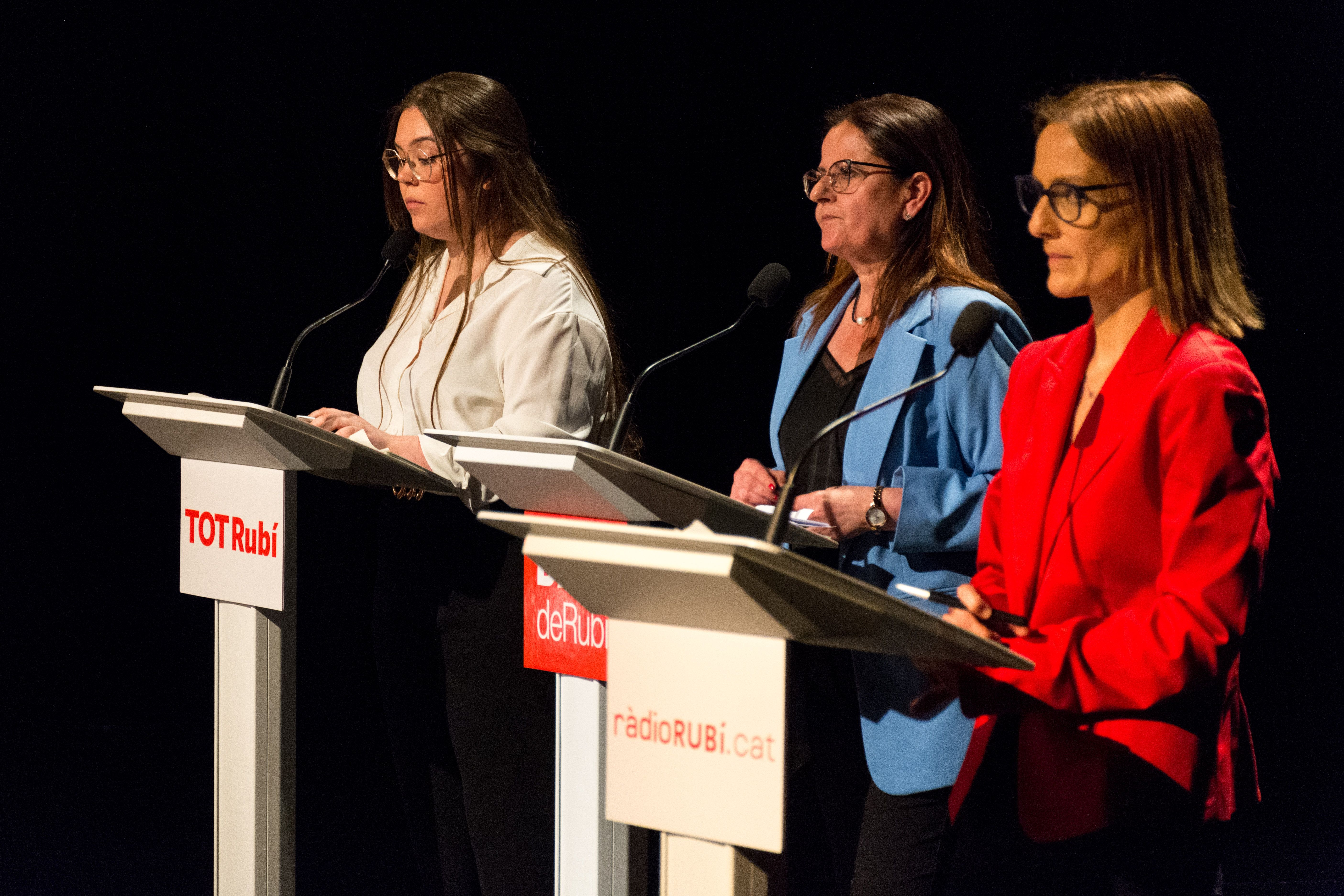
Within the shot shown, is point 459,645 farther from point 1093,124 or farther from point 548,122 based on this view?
point 548,122

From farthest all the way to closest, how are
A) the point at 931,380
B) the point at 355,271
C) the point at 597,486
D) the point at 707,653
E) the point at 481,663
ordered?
the point at 355,271 → the point at 481,663 → the point at 597,486 → the point at 931,380 → the point at 707,653

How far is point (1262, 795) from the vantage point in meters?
3.51

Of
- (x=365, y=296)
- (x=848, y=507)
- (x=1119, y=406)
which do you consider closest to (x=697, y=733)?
(x=1119, y=406)

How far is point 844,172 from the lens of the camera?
6.53 feet

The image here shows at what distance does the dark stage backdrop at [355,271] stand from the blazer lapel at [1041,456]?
1.59 meters

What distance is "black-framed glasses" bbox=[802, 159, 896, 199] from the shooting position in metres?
1.98

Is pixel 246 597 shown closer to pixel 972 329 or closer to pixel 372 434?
pixel 372 434

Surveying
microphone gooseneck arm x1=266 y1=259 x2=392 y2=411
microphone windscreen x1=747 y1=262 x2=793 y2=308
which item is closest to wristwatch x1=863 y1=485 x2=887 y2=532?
microphone windscreen x1=747 y1=262 x2=793 y2=308

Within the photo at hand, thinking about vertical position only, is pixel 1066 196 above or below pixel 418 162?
below

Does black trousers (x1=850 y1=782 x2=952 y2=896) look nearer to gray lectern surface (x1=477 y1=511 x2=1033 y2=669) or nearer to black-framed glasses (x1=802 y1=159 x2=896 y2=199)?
gray lectern surface (x1=477 y1=511 x2=1033 y2=669)

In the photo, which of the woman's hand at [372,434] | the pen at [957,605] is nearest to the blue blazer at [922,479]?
the pen at [957,605]

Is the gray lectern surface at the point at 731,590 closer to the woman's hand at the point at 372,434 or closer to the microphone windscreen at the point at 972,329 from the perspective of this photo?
the microphone windscreen at the point at 972,329

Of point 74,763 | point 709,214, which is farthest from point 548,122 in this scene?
point 74,763

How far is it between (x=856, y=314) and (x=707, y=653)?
0.98 meters
